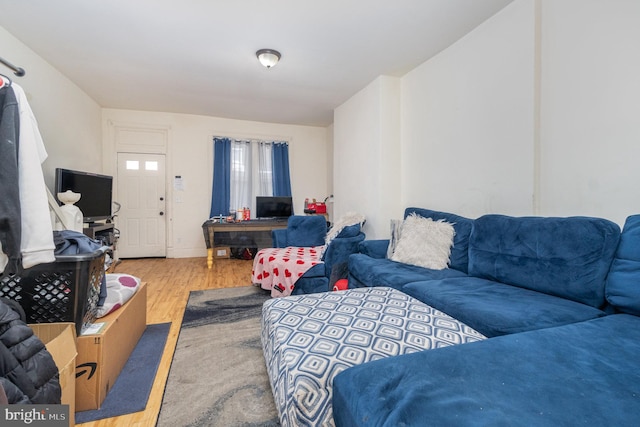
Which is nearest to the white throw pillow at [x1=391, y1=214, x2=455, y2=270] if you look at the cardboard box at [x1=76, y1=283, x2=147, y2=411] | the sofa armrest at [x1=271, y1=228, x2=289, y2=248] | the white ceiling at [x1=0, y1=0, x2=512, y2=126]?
the sofa armrest at [x1=271, y1=228, x2=289, y2=248]

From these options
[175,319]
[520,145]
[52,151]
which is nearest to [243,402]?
[175,319]

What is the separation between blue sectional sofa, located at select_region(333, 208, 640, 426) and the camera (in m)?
0.70

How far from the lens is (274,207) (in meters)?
5.16

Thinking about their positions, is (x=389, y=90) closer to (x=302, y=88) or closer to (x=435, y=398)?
(x=302, y=88)

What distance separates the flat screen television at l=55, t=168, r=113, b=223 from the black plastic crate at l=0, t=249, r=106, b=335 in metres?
2.34

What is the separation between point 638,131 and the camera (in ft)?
5.04

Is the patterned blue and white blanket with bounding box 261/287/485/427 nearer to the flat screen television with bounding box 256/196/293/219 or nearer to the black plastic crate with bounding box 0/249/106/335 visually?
the black plastic crate with bounding box 0/249/106/335

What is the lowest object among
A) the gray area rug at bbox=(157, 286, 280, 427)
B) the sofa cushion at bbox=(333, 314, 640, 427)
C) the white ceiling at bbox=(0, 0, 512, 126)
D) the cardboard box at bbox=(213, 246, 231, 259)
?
the gray area rug at bbox=(157, 286, 280, 427)

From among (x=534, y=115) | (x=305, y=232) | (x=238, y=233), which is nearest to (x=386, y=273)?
(x=534, y=115)

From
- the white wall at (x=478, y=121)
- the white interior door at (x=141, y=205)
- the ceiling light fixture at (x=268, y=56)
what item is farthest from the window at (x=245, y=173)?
the white wall at (x=478, y=121)

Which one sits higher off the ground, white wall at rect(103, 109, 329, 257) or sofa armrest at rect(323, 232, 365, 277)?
white wall at rect(103, 109, 329, 257)

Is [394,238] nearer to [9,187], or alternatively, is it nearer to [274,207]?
[9,187]

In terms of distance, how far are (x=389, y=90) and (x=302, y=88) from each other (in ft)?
3.71

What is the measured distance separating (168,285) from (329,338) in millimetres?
2930
